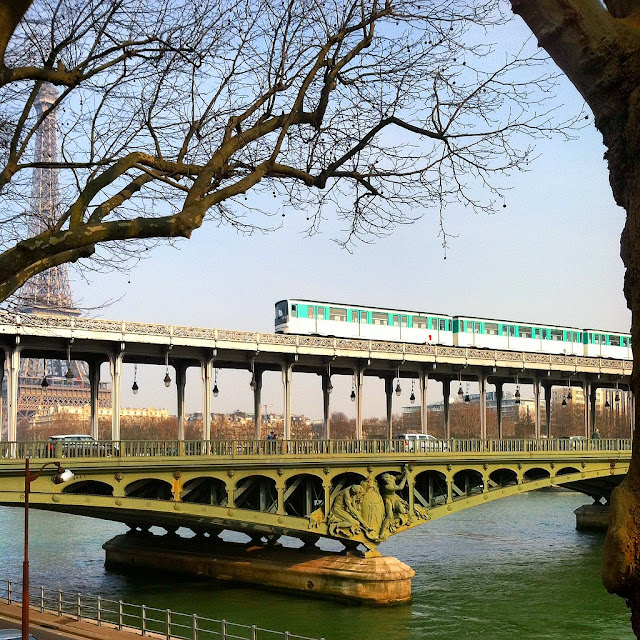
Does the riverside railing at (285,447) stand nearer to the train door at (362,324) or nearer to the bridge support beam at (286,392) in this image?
the bridge support beam at (286,392)

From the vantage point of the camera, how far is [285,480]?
141ft

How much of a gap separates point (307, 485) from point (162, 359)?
9601 millimetres

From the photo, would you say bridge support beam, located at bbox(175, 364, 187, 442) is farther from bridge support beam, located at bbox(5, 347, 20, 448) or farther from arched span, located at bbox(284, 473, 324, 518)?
bridge support beam, located at bbox(5, 347, 20, 448)

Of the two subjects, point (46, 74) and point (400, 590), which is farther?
point (400, 590)

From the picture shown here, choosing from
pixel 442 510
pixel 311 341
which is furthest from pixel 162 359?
pixel 442 510

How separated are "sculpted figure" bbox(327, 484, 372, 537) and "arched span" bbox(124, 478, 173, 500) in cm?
738

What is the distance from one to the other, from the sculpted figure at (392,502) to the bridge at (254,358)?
4182 mm

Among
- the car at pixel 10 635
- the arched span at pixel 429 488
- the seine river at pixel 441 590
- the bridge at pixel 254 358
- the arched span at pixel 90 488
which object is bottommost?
the seine river at pixel 441 590

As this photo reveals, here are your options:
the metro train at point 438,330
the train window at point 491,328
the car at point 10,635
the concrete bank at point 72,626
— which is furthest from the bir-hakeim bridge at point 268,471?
the train window at point 491,328

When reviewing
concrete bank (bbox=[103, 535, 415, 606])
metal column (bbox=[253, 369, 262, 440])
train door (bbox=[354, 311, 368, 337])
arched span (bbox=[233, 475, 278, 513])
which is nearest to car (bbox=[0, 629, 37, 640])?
arched span (bbox=[233, 475, 278, 513])

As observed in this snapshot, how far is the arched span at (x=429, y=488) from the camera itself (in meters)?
47.9

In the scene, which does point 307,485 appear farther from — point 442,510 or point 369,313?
point 369,313

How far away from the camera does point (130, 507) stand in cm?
3725

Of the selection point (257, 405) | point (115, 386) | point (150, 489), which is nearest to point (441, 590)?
point (257, 405)
